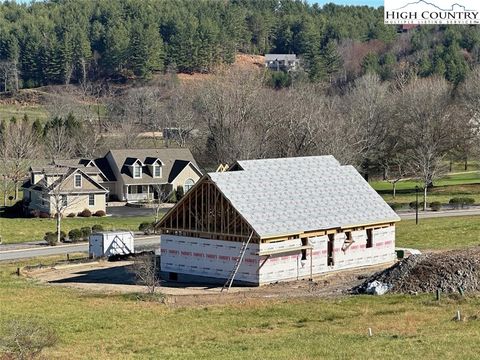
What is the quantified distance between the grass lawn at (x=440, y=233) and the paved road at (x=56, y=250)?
16.7m

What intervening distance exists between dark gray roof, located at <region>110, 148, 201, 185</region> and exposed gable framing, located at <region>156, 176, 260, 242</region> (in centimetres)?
4047

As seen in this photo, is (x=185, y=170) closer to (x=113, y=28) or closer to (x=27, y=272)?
(x=27, y=272)

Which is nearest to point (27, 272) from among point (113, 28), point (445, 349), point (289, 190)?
point (289, 190)

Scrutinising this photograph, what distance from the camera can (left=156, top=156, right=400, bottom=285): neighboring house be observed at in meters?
48.4

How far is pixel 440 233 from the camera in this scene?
66.6 m

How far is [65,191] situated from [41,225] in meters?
5.91

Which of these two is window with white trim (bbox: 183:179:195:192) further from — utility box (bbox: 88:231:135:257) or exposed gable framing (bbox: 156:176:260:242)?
exposed gable framing (bbox: 156:176:260:242)

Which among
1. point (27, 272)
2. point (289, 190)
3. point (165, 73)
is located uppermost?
point (165, 73)

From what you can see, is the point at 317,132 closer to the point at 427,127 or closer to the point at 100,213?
the point at 427,127

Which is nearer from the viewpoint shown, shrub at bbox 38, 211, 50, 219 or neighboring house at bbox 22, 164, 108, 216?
shrub at bbox 38, 211, 50, 219

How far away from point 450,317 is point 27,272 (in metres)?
26.5

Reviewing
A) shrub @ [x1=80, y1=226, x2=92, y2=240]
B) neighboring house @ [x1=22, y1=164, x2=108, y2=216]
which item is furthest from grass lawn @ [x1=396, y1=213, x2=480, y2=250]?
neighboring house @ [x1=22, y1=164, x2=108, y2=216]

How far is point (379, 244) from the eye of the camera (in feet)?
180

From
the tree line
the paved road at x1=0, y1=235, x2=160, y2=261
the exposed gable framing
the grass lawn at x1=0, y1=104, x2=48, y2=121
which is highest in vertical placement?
the grass lawn at x1=0, y1=104, x2=48, y2=121
